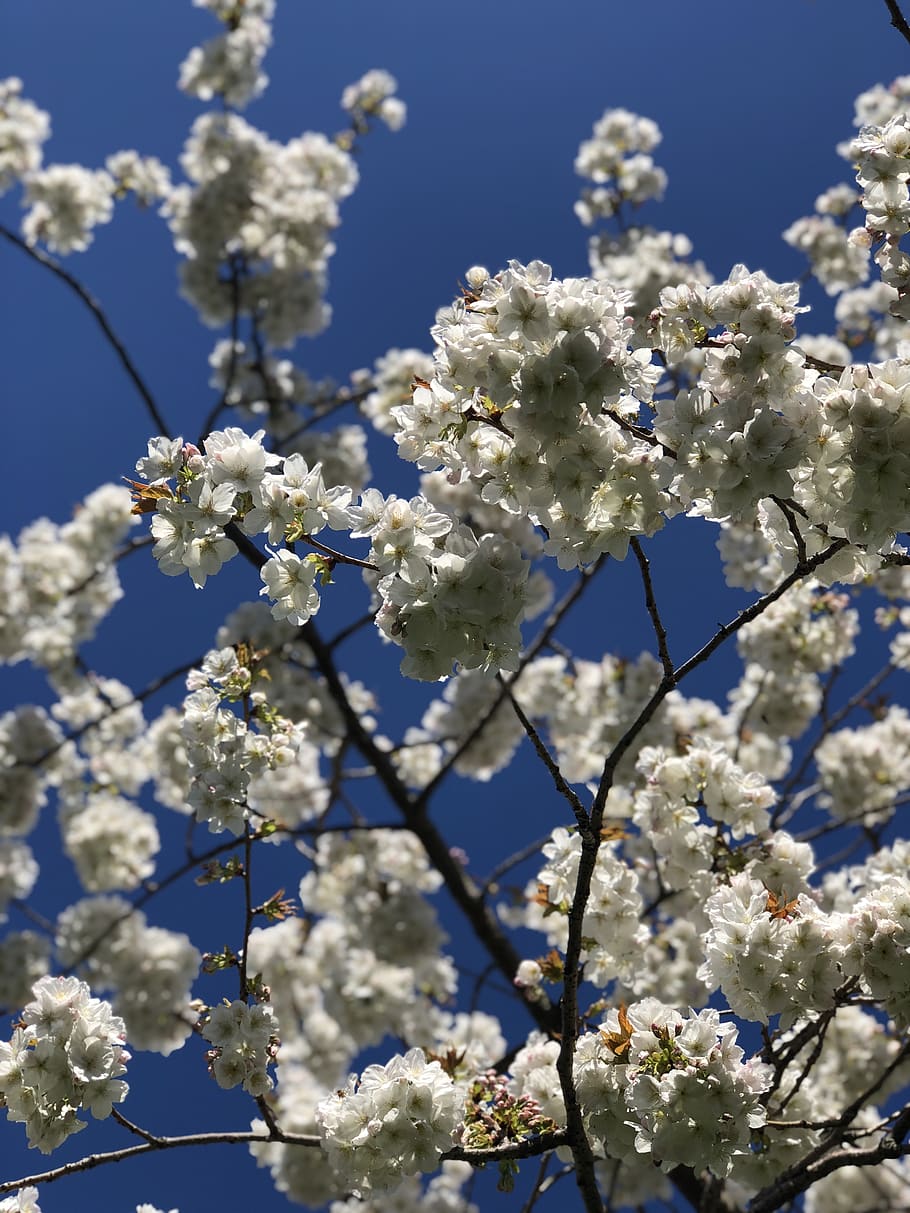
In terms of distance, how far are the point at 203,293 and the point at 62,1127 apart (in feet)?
29.2

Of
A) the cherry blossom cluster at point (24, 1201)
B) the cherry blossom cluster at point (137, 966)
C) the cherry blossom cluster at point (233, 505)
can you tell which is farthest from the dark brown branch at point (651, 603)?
the cherry blossom cluster at point (137, 966)

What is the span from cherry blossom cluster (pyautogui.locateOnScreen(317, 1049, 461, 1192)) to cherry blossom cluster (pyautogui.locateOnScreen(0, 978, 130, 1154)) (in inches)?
27.2

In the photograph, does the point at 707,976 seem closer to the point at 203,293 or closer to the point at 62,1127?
the point at 62,1127

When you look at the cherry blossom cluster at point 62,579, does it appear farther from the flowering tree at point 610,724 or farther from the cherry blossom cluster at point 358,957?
the cherry blossom cluster at point 358,957

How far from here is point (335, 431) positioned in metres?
9.51

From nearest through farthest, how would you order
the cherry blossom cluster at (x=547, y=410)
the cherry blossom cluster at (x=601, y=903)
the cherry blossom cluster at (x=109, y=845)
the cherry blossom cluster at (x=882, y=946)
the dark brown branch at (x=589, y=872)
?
the cherry blossom cluster at (x=547, y=410), the dark brown branch at (x=589, y=872), the cherry blossom cluster at (x=882, y=946), the cherry blossom cluster at (x=601, y=903), the cherry blossom cluster at (x=109, y=845)

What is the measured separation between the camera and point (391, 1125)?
112 inches

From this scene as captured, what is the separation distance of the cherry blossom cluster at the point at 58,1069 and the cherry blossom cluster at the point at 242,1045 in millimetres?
314

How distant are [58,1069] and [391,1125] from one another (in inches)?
40.6

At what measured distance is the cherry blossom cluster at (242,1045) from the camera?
3.04 metres

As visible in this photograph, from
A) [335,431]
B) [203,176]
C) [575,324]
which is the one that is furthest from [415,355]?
[575,324]

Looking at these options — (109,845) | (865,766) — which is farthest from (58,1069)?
(865,766)

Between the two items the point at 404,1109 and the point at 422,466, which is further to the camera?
the point at 404,1109

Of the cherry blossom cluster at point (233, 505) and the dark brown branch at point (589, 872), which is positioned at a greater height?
the cherry blossom cluster at point (233, 505)
